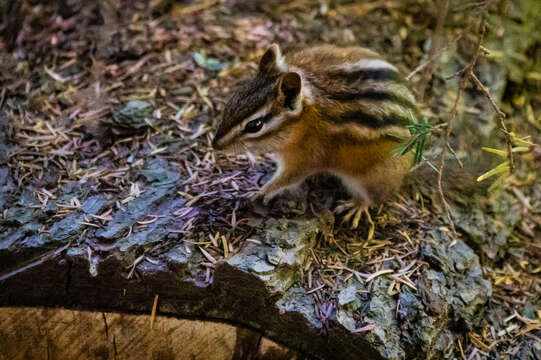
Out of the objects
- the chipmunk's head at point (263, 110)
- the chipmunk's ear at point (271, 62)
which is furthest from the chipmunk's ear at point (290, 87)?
the chipmunk's ear at point (271, 62)

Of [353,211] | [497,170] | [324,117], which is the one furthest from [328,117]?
[497,170]

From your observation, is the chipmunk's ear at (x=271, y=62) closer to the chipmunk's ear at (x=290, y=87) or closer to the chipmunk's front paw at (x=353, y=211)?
the chipmunk's ear at (x=290, y=87)

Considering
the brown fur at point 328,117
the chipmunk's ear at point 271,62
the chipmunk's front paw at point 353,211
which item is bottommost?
the chipmunk's front paw at point 353,211

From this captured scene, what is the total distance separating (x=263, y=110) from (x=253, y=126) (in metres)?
0.12

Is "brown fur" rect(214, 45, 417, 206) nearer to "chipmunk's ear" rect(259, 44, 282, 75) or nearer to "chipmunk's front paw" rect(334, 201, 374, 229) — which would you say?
"chipmunk's ear" rect(259, 44, 282, 75)

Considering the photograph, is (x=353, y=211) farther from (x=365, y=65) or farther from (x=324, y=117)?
(x=365, y=65)

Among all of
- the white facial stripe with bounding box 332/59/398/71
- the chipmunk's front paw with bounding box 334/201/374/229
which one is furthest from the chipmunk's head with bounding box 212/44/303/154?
the chipmunk's front paw with bounding box 334/201/374/229

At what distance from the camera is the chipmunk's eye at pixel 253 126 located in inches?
118

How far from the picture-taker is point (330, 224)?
3.27 meters

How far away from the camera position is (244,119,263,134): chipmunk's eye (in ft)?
9.86

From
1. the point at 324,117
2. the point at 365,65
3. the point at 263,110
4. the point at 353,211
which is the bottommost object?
the point at 353,211

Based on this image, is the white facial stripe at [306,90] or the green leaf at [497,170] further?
the white facial stripe at [306,90]

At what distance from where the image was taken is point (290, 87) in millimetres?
2938

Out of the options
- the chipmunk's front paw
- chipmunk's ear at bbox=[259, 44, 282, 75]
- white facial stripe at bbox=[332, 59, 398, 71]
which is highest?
chipmunk's ear at bbox=[259, 44, 282, 75]
